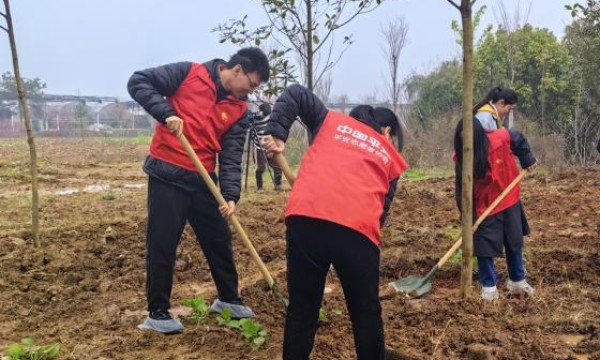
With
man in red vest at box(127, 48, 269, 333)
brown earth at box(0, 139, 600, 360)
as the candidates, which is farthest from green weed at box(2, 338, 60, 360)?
man in red vest at box(127, 48, 269, 333)

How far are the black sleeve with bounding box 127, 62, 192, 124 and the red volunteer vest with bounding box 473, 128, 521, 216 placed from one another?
2.28 metres

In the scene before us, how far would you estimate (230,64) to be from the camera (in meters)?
3.55

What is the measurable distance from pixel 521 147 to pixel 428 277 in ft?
4.10

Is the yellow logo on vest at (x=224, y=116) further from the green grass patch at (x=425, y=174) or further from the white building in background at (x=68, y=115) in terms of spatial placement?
the white building in background at (x=68, y=115)

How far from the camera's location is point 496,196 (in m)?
4.47

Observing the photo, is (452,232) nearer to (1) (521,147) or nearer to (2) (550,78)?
(1) (521,147)

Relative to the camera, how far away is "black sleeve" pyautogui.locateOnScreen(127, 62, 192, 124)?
11.1 feet

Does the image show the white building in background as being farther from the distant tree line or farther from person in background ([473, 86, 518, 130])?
person in background ([473, 86, 518, 130])

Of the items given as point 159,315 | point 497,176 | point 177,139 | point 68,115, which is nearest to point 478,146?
point 497,176

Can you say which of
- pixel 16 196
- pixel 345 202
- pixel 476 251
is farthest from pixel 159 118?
pixel 16 196

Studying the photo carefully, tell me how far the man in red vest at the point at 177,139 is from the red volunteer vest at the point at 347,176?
3.16 feet

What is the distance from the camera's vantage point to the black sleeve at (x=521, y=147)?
4.48 m

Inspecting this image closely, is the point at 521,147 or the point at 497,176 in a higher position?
the point at 521,147

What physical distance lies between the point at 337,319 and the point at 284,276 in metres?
1.28
